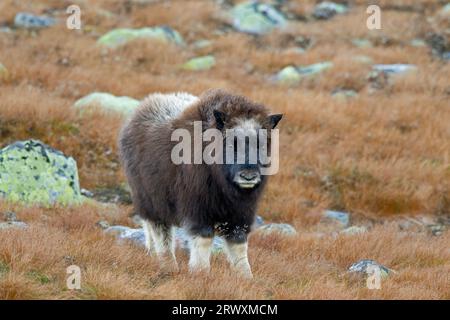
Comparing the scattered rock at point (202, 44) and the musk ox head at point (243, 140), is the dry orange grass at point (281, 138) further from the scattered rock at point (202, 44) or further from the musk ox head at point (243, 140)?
the musk ox head at point (243, 140)

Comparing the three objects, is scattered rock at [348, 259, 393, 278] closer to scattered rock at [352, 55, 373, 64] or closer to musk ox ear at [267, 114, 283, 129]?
musk ox ear at [267, 114, 283, 129]

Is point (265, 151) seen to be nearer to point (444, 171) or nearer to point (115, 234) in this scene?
point (115, 234)

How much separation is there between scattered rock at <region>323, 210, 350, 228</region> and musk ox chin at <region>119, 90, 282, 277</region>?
15.5 ft

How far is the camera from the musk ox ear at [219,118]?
24.1 feet

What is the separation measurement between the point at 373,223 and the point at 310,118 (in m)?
4.13

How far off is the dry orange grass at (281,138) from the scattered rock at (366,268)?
0.53ft

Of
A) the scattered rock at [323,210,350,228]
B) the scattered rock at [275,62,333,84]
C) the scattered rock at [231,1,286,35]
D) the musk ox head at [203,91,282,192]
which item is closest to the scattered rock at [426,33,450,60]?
the scattered rock at [275,62,333,84]

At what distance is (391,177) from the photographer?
14195mm

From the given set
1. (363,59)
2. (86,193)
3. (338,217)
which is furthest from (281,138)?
(363,59)

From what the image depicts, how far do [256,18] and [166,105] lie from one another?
680 inches

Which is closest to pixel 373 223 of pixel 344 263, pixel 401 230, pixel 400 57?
pixel 401 230

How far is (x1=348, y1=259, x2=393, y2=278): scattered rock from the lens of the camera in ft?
27.7

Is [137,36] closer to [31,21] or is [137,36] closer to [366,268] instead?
[31,21]
